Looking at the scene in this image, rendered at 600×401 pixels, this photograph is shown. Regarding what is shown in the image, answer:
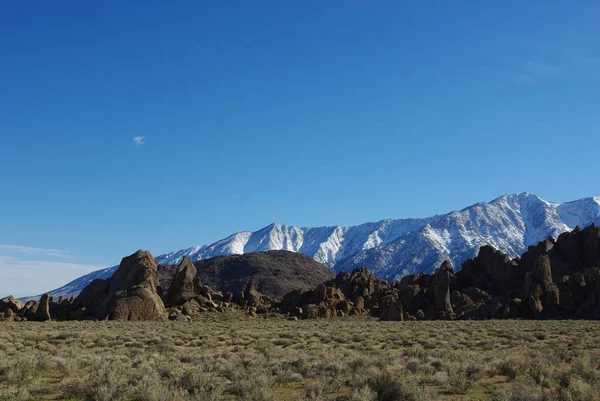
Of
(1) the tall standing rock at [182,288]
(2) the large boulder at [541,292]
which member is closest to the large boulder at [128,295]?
(1) the tall standing rock at [182,288]

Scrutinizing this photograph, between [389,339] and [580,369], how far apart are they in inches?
571

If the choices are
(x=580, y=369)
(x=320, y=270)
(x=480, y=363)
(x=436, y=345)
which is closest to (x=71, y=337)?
(x=436, y=345)

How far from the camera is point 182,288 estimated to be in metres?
60.2

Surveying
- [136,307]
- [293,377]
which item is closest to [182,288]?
[136,307]

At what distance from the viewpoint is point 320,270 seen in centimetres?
15562

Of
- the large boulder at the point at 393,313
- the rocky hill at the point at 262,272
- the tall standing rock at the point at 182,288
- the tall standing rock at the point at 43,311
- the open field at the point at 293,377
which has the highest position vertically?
the rocky hill at the point at 262,272

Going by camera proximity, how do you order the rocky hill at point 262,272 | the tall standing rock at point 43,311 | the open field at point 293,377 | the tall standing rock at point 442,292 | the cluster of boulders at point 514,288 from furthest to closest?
the rocky hill at point 262,272 < the tall standing rock at point 442,292 < the cluster of boulders at point 514,288 < the tall standing rock at point 43,311 < the open field at point 293,377

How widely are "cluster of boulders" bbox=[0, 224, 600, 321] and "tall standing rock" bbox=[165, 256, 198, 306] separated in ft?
0.39

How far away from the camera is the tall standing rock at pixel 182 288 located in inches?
2312

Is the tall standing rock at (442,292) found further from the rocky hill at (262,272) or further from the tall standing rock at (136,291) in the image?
the rocky hill at (262,272)

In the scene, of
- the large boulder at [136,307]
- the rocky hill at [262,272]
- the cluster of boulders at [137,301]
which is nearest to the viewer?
the large boulder at [136,307]

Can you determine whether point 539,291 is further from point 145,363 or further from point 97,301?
point 145,363

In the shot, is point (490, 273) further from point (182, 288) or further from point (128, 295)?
point (128, 295)

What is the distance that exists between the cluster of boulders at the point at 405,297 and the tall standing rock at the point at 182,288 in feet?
0.39
